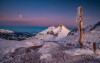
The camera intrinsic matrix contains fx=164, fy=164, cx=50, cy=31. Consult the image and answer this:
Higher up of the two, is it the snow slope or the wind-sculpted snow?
the snow slope

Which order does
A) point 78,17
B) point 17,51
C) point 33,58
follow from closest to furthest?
point 33,58 < point 17,51 < point 78,17

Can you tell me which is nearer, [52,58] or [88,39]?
[52,58]

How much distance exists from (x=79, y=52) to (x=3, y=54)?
1320cm

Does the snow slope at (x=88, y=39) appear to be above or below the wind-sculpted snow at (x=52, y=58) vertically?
above

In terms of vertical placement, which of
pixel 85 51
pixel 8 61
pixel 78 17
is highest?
pixel 78 17

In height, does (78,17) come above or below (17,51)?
above

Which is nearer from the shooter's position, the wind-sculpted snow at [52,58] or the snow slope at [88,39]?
the wind-sculpted snow at [52,58]

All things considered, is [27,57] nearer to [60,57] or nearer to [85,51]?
[60,57]

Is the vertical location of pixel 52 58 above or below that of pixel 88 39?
below

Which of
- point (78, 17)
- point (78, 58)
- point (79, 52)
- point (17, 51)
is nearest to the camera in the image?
point (78, 58)

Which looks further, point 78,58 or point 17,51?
point 17,51

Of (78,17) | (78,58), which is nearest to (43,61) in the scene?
(78,58)

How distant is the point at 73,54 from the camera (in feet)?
88.3

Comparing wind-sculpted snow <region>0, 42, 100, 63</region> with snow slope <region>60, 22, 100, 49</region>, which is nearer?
wind-sculpted snow <region>0, 42, 100, 63</region>
